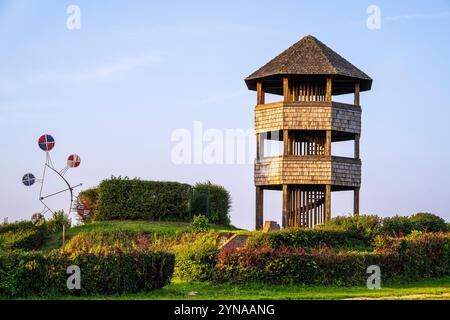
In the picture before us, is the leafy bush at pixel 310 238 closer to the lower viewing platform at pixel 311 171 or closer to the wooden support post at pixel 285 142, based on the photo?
the lower viewing platform at pixel 311 171

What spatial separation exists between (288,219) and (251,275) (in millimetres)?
13929

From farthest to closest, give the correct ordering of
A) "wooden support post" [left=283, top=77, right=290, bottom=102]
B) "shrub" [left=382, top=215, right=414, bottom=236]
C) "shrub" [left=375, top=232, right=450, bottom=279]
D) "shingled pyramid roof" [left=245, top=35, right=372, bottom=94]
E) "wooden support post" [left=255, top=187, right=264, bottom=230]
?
1. "wooden support post" [left=255, top=187, right=264, bottom=230]
2. "wooden support post" [left=283, top=77, right=290, bottom=102]
3. "shingled pyramid roof" [left=245, top=35, right=372, bottom=94]
4. "shrub" [left=382, top=215, right=414, bottom=236]
5. "shrub" [left=375, top=232, right=450, bottom=279]

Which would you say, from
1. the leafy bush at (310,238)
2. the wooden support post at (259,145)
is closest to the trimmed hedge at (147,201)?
the wooden support post at (259,145)

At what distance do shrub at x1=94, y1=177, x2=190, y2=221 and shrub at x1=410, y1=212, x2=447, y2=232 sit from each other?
10.7m

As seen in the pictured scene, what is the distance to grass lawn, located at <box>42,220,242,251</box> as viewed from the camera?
3625cm

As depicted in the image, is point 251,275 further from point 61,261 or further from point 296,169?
point 296,169

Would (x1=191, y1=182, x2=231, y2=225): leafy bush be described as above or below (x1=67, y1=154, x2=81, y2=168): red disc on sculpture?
below

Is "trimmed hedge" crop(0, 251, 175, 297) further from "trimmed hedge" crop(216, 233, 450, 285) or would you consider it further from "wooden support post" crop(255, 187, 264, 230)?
"wooden support post" crop(255, 187, 264, 230)

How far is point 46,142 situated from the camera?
37.1 metres

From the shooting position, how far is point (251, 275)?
27.7 metres

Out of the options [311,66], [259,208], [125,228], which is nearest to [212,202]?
[259,208]

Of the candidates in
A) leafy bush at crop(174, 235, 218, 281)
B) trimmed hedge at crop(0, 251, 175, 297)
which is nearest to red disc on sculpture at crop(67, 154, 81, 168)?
leafy bush at crop(174, 235, 218, 281)

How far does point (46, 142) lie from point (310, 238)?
1258 cm

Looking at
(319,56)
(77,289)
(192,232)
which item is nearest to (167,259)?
(77,289)
